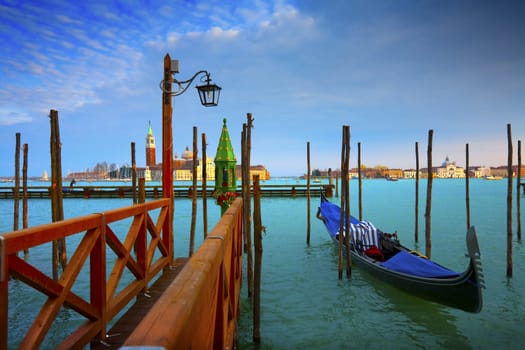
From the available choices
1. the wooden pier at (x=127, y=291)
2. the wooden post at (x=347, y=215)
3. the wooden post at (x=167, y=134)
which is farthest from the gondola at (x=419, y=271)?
the wooden post at (x=167, y=134)

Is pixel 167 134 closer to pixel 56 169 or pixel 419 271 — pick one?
pixel 56 169

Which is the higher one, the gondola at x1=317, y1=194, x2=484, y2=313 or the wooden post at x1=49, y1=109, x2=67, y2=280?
the wooden post at x1=49, y1=109, x2=67, y2=280

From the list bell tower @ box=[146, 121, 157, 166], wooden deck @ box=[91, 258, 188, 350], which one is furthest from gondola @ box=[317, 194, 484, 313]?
bell tower @ box=[146, 121, 157, 166]

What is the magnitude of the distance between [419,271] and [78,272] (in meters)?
5.41

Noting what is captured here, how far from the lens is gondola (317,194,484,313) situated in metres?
4.82

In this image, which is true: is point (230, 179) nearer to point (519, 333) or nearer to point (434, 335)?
point (434, 335)

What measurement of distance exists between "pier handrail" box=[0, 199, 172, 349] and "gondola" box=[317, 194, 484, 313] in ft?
13.5

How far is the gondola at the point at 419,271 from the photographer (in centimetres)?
482

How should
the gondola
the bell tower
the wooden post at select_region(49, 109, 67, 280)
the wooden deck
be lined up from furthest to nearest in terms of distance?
the bell tower
the wooden post at select_region(49, 109, 67, 280)
the gondola
the wooden deck

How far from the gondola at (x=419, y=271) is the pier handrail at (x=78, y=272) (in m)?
4.11

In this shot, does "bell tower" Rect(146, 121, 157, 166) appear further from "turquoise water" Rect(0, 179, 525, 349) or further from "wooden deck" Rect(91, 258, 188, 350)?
"wooden deck" Rect(91, 258, 188, 350)

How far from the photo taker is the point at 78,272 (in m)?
2.25

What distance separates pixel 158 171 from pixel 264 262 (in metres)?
123

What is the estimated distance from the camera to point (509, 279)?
774 centimetres
